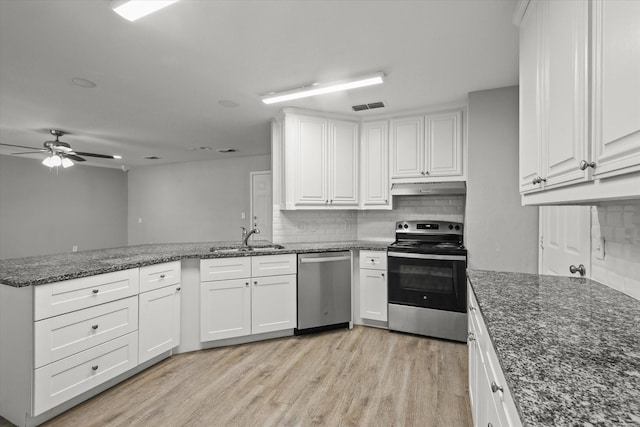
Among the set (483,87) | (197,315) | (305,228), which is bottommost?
(197,315)

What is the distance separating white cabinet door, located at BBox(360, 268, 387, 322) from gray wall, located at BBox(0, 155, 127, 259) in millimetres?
6896

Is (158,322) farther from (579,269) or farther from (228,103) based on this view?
(579,269)

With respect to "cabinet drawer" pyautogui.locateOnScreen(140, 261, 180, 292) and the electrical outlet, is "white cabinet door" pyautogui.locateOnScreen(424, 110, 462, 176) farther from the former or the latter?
"cabinet drawer" pyautogui.locateOnScreen(140, 261, 180, 292)

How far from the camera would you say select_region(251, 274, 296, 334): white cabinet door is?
3.00m

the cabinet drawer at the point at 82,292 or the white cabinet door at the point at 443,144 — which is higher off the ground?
the white cabinet door at the point at 443,144

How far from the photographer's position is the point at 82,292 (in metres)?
1.98

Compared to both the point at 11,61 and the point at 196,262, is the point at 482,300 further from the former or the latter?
the point at 11,61

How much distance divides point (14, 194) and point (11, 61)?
5.13 meters

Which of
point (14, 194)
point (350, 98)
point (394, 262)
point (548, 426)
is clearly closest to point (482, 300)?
point (548, 426)

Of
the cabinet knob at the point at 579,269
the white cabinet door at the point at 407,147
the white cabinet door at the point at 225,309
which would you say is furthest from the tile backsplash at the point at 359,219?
the cabinet knob at the point at 579,269

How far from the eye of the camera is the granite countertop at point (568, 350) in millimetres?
577

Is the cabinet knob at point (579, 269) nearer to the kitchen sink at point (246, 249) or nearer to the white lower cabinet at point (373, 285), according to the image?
the white lower cabinet at point (373, 285)

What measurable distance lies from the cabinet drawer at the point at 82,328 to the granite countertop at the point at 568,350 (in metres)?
2.30

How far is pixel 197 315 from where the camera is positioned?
A: 2824 mm
